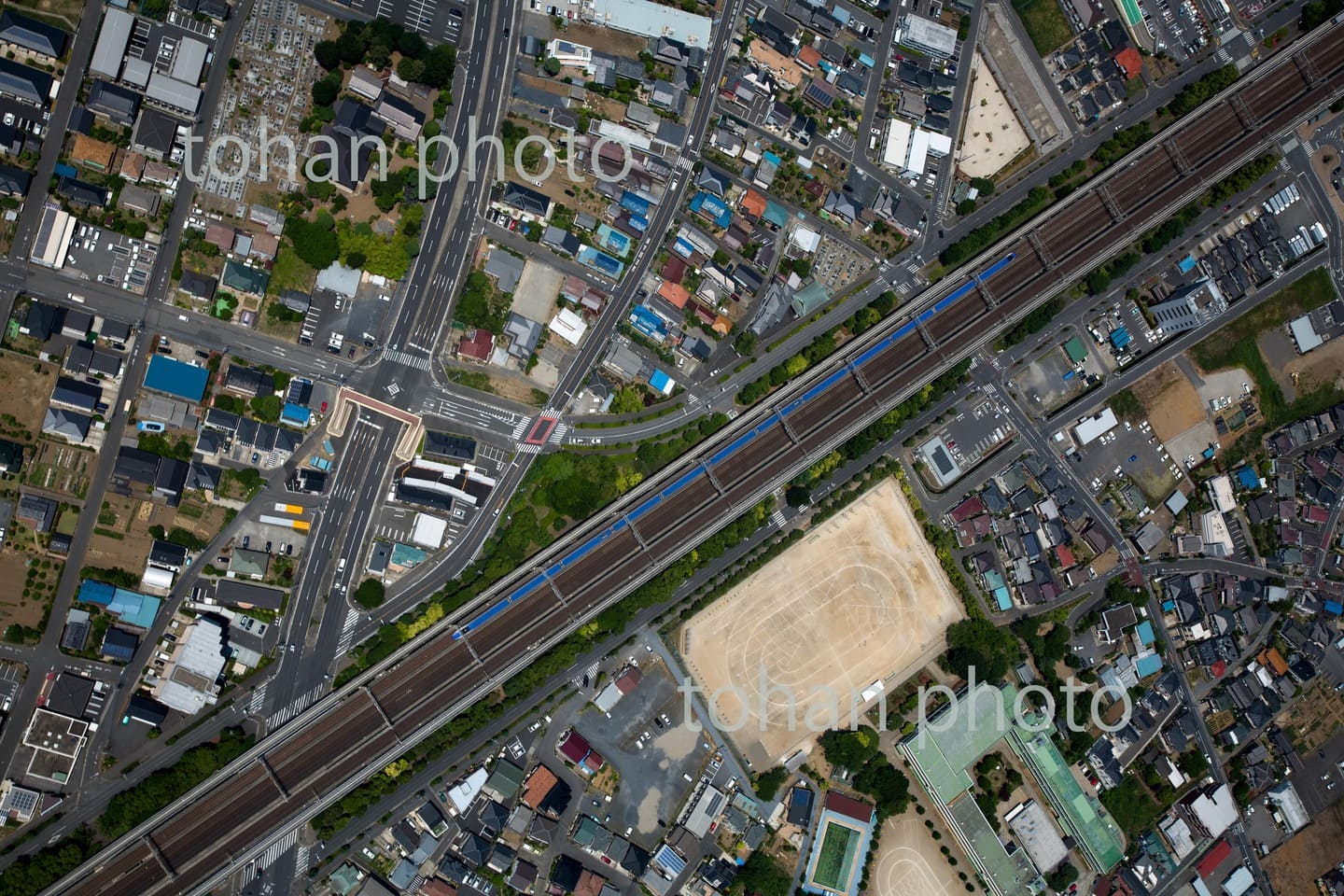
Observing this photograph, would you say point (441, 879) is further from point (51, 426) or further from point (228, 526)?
point (51, 426)

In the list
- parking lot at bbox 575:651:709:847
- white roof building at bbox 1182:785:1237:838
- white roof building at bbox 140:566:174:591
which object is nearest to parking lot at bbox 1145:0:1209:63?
white roof building at bbox 1182:785:1237:838

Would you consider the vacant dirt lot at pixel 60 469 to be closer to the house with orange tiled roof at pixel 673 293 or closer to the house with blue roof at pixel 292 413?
the house with blue roof at pixel 292 413

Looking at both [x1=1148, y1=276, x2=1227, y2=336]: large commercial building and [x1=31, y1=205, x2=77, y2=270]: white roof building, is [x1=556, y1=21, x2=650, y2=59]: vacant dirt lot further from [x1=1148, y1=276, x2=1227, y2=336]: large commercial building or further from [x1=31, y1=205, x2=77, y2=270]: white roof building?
[x1=1148, y1=276, x2=1227, y2=336]: large commercial building

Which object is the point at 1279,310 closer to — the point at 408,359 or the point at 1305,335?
the point at 1305,335

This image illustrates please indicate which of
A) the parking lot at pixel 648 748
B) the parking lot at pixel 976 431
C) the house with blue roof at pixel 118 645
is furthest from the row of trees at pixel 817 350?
the house with blue roof at pixel 118 645

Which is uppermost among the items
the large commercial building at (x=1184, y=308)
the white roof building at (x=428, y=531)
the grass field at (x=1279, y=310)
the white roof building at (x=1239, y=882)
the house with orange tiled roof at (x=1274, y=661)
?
the white roof building at (x=428, y=531)

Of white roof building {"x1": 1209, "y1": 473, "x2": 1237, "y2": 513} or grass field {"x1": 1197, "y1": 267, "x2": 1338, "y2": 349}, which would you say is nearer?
white roof building {"x1": 1209, "y1": 473, "x2": 1237, "y2": 513}
